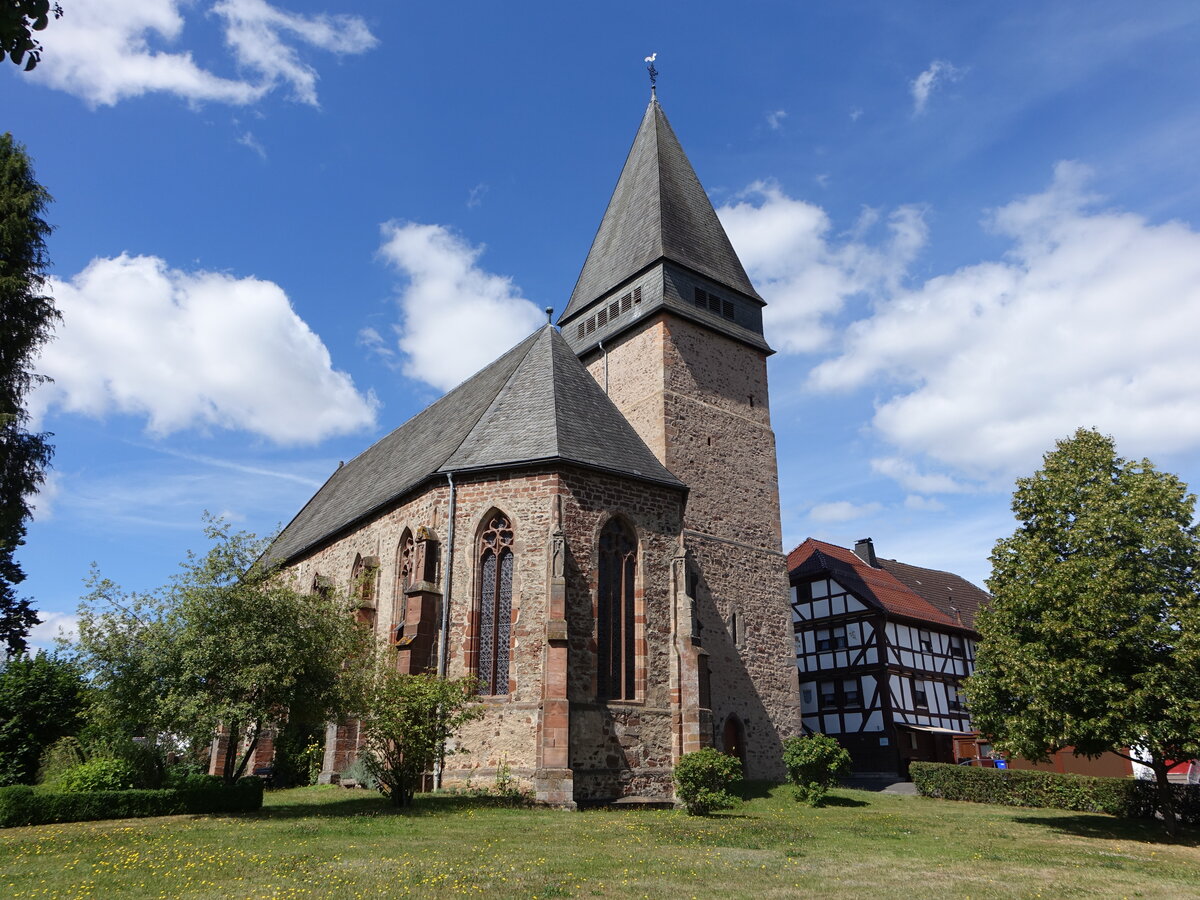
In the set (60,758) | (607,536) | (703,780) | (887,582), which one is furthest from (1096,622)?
(60,758)

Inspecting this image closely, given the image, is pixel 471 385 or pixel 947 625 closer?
pixel 471 385

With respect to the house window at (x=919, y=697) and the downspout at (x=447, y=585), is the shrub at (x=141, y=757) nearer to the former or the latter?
the downspout at (x=447, y=585)

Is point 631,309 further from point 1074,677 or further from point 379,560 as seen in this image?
point 1074,677

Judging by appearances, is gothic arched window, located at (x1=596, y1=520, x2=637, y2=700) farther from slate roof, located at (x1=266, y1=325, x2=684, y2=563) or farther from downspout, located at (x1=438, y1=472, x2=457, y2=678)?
downspout, located at (x1=438, y1=472, x2=457, y2=678)

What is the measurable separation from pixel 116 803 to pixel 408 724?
17.0 feet

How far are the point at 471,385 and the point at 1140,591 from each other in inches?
801

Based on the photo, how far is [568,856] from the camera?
11.2 m

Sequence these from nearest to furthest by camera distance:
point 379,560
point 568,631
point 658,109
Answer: point 568,631 < point 379,560 < point 658,109

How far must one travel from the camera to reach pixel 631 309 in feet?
93.7

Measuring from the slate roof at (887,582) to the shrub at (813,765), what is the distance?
39.6 feet

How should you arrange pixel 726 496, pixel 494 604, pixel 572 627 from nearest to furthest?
1. pixel 572 627
2. pixel 494 604
3. pixel 726 496

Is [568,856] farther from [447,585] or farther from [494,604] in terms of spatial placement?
[447,585]

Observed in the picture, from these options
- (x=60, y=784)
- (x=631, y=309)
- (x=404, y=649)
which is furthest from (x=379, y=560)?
(x=631, y=309)

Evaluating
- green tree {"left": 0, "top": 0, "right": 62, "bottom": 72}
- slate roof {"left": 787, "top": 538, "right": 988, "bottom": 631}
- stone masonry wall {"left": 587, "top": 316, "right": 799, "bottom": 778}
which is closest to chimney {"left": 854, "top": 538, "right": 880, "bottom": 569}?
slate roof {"left": 787, "top": 538, "right": 988, "bottom": 631}
